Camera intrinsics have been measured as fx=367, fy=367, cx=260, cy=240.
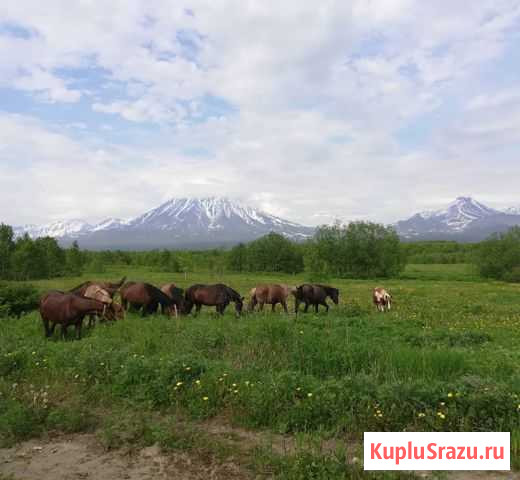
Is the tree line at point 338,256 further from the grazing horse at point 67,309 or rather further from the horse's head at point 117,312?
the grazing horse at point 67,309

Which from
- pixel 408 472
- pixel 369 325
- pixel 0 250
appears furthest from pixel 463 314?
pixel 0 250

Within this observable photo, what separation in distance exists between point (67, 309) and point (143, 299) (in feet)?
14.9

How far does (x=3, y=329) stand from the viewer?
13.0m

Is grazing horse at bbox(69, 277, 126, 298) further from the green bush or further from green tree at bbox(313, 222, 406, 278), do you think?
green tree at bbox(313, 222, 406, 278)

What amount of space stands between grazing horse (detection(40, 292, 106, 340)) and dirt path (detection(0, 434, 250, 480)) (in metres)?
6.90

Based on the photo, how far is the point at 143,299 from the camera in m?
15.9

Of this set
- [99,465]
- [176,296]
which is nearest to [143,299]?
[176,296]

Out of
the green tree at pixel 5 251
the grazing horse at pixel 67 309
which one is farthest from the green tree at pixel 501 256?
the green tree at pixel 5 251

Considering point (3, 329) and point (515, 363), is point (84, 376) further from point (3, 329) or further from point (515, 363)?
point (515, 363)

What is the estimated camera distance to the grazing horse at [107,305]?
13344 millimetres

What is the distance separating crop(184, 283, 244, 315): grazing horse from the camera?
53.3 ft

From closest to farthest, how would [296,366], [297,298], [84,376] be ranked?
[84,376]
[296,366]
[297,298]

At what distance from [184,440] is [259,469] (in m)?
1.16

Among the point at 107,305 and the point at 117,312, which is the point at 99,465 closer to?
the point at 107,305
